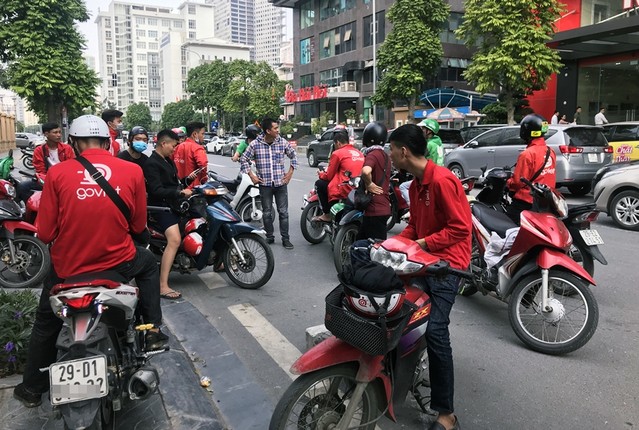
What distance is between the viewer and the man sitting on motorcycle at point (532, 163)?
200 inches

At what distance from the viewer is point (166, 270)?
557 centimetres

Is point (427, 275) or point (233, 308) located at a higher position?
point (427, 275)

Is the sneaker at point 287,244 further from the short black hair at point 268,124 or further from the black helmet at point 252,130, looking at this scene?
the black helmet at point 252,130

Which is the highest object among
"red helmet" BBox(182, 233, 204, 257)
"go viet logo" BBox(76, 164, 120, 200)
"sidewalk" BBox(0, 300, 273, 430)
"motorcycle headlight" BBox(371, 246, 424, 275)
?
"go viet logo" BBox(76, 164, 120, 200)

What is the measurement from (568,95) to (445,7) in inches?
359

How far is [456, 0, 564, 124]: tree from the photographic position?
66.7ft

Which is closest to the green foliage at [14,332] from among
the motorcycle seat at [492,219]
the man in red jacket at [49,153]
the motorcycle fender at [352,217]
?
the motorcycle fender at [352,217]

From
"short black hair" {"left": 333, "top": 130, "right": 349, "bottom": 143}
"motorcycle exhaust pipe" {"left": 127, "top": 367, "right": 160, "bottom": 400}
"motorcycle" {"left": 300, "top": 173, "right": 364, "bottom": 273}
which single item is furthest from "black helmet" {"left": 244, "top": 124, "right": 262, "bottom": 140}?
"motorcycle exhaust pipe" {"left": 127, "top": 367, "right": 160, "bottom": 400}

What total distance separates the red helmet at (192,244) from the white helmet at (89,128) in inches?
103

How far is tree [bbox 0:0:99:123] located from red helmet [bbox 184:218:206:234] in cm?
1956

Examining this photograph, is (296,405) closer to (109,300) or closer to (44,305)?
(109,300)

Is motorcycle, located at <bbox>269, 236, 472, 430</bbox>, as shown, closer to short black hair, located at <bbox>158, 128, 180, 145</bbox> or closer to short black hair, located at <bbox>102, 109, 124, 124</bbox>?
short black hair, located at <bbox>158, 128, 180, 145</bbox>

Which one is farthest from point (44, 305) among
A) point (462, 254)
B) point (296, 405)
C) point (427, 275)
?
point (462, 254)

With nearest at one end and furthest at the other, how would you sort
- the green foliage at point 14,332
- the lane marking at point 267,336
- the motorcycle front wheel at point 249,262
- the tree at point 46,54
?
the green foliage at point 14,332
the lane marking at point 267,336
the motorcycle front wheel at point 249,262
the tree at point 46,54
